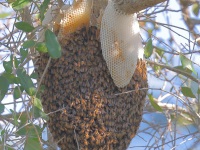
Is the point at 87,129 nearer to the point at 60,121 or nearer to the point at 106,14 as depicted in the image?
the point at 60,121

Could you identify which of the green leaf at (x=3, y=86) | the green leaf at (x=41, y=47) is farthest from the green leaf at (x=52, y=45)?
the green leaf at (x=3, y=86)

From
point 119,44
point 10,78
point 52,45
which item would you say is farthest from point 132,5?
point 10,78

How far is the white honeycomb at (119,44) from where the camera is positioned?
1279mm

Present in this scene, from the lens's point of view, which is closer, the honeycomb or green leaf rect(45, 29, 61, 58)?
green leaf rect(45, 29, 61, 58)

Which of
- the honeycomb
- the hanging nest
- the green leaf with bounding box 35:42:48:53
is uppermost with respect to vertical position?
the honeycomb

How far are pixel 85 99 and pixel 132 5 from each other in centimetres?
Answer: 26

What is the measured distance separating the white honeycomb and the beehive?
0.02 meters

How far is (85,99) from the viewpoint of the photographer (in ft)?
4.11

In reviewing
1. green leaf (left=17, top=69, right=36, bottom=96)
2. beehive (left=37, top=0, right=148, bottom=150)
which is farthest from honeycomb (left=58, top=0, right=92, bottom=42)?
green leaf (left=17, top=69, right=36, bottom=96)

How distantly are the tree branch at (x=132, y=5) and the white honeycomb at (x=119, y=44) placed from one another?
2 centimetres

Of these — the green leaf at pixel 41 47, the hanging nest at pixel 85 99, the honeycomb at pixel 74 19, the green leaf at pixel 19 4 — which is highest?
the green leaf at pixel 19 4

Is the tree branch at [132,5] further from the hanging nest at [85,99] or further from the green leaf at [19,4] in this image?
the green leaf at [19,4]

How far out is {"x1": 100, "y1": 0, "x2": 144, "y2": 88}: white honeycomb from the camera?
4.20 feet

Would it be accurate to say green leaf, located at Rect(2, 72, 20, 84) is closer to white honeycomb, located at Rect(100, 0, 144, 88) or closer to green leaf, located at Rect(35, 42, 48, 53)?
green leaf, located at Rect(35, 42, 48, 53)
